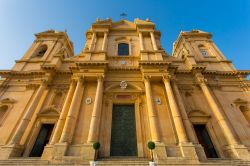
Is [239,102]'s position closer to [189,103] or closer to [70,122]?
[189,103]

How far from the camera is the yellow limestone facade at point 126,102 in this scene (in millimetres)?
9805

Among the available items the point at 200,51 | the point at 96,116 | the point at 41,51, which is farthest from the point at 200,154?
the point at 41,51

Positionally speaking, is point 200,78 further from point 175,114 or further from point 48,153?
point 48,153

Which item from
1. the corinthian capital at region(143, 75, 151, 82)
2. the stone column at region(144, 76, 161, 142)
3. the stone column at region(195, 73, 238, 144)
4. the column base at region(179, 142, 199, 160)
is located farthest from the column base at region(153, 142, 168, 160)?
the corinthian capital at region(143, 75, 151, 82)

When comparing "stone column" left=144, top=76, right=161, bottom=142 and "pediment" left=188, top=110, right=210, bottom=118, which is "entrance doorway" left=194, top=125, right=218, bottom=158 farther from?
"stone column" left=144, top=76, right=161, bottom=142

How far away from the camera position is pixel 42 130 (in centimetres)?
1188

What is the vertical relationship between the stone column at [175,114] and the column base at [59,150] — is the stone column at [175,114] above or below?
above

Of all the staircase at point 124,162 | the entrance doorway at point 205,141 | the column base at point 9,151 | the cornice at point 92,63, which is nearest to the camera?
the staircase at point 124,162

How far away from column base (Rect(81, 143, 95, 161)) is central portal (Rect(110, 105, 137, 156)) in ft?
6.31

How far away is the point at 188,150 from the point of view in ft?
29.3

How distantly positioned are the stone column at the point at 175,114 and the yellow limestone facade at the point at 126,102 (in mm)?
65

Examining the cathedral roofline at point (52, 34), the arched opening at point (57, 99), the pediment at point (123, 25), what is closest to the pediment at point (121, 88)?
the arched opening at point (57, 99)

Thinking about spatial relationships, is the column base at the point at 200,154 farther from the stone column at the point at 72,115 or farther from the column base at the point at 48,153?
the column base at the point at 48,153

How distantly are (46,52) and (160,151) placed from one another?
17.2 meters
